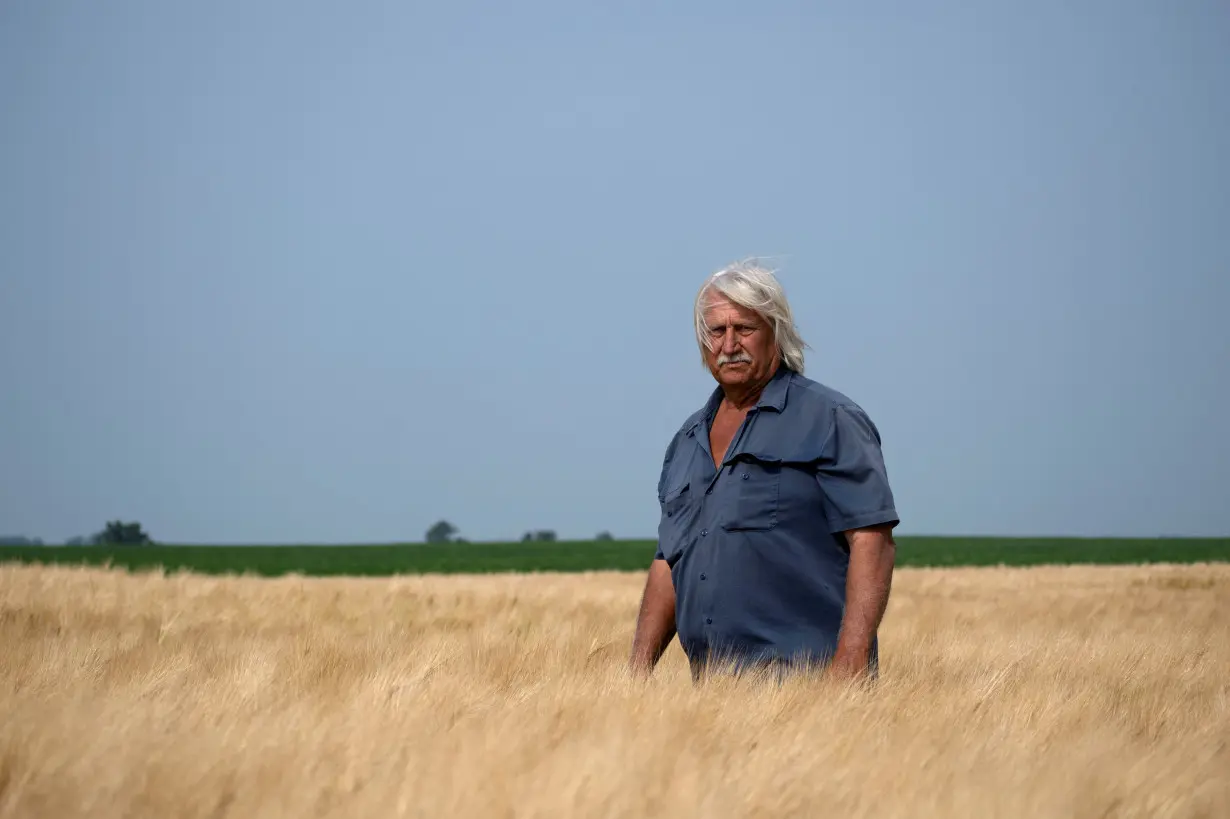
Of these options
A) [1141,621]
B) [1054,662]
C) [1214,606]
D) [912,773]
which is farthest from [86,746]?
[1214,606]

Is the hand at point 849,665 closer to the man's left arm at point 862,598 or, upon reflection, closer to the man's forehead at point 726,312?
the man's left arm at point 862,598

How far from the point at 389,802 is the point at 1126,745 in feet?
6.50

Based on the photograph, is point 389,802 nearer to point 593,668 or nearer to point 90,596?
point 593,668

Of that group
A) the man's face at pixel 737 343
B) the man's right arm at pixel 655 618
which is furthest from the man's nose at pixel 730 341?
the man's right arm at pixel 655 618

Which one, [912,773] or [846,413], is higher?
[846,413]

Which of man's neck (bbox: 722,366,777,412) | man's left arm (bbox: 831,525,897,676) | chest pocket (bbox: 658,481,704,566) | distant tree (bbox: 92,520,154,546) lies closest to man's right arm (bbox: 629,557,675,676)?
chest pocket (bbox: 658,481,704,566)

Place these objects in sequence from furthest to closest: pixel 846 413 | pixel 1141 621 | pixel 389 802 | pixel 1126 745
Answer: pixel 1141 621 < pixel 846 413 < pixel 1126 745 < pixel 389 802

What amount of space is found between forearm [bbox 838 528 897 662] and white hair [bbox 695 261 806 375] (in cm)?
59

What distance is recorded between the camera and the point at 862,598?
145 inches

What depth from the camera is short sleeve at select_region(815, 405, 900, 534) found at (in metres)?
3.73

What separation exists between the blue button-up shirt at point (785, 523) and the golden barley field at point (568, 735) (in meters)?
0.28

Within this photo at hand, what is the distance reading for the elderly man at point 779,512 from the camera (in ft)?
12.3

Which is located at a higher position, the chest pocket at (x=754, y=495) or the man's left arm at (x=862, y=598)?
the chest pocket at (x=754, y=495)

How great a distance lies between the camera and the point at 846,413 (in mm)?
3822
